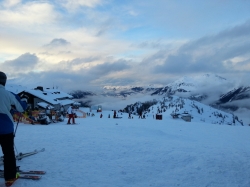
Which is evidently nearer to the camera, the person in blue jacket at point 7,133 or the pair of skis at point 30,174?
the person in blue jacket at point 7,133

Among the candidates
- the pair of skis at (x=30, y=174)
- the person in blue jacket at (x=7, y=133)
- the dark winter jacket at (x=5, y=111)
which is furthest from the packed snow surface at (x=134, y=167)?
the dark winter jacket at (x=5, y=111)

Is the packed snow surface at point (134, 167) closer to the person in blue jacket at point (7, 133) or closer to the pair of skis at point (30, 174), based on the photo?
the pair of skis at point (30, 174)

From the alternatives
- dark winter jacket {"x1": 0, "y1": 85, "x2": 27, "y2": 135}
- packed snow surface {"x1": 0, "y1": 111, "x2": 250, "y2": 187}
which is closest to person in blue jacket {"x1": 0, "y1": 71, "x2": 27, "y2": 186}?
dark winter jacket {"x1": 0, "y1": 85, "x2": 27, "y2": 135}

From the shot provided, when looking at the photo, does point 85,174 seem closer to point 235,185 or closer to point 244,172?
point 235,185

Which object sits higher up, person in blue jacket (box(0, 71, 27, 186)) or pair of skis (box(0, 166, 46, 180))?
person in blue jacket (box(0, 71, 27, 186))

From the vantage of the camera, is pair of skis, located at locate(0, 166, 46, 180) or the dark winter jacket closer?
the dark winter jacket

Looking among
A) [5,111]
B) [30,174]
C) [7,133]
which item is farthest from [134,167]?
[5,111]

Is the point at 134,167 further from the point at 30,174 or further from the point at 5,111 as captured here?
the point at 5,111

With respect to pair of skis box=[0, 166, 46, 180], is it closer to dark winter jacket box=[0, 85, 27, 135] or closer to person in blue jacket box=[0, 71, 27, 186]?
person in blue jacket box=[0, 71, 27, 186]

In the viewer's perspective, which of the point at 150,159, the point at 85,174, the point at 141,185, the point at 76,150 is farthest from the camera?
the point at 76,150

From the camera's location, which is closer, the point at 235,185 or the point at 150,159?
the point at 235,185

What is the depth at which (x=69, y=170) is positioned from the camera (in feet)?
19.3

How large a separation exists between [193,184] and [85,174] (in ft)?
7.92

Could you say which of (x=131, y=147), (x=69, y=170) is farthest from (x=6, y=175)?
(x=131, y=147)
